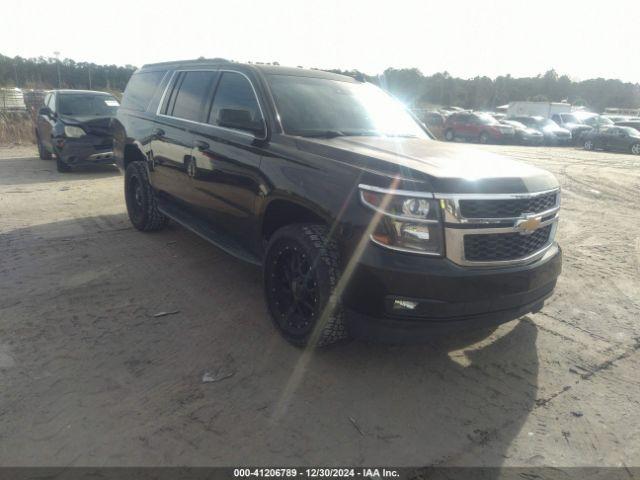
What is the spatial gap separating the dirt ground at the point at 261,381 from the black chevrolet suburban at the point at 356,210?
1.40 feet

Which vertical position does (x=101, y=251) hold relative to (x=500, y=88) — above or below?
below

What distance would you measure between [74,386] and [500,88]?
83.9 metres

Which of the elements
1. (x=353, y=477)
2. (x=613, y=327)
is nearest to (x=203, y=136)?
(x=353, y=477)

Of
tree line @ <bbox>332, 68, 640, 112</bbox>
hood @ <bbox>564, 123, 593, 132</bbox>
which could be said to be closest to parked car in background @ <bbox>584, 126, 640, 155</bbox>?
hood @ <bbox>564, 123, 593, 132</bbox>

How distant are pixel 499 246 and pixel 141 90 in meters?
4.96

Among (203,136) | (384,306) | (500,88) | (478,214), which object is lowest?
(384,306)

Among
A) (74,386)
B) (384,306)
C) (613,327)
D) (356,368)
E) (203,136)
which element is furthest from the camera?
(203,136)

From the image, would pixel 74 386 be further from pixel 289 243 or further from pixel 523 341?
pixel 523 341

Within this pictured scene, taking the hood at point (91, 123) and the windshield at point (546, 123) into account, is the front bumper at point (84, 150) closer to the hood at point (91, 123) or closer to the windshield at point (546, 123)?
the hood at point (91, 123)

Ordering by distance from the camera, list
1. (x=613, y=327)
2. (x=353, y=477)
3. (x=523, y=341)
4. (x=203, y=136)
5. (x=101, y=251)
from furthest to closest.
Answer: (x=101, y=251) → (x=203, y=136) → (x=613, y=327) → (x=523, y=341) → (x=353, y=477)

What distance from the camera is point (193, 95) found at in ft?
15.5

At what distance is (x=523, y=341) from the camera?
11.7ft

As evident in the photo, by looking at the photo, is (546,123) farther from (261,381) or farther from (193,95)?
(261,381)

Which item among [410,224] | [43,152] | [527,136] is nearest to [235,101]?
[410,224]
